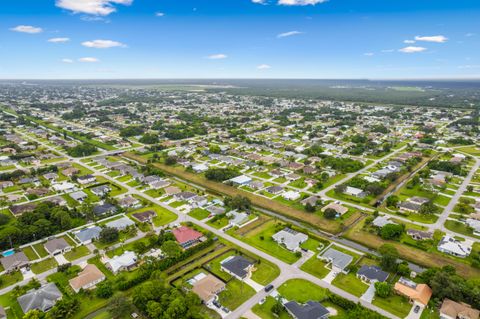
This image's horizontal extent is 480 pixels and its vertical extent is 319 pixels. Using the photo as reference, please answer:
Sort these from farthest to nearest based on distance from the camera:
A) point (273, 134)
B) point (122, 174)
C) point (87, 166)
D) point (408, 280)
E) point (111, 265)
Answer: point (273, 134) → point (87, 166) → point (122, 174) → point (111, 265) → point (408, 280)

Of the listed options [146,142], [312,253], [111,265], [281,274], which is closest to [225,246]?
[281,274]

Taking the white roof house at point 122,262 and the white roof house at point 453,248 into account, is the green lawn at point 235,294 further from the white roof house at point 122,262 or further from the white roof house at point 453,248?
the white roof house at point 453,248

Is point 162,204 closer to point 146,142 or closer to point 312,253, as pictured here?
point 312,253

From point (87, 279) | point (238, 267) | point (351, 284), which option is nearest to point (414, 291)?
point (351, 284)

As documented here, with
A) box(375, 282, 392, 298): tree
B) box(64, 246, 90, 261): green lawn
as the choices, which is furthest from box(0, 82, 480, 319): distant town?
box(64, 246, 90, 261): green lawn

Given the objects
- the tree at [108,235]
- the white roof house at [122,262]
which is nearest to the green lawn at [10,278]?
the white roof house at [122,262]

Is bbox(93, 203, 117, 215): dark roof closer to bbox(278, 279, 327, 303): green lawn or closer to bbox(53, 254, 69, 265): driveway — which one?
bbox(53, 254, 69, 265): driveway
